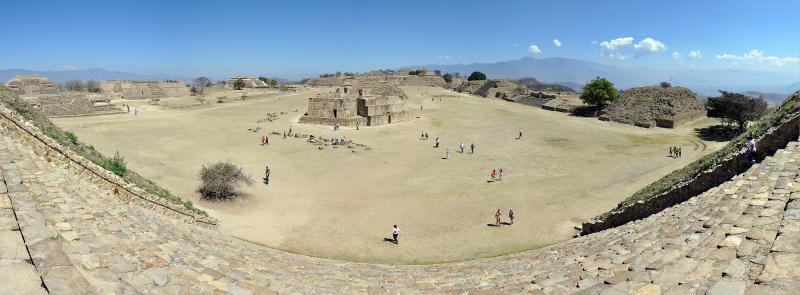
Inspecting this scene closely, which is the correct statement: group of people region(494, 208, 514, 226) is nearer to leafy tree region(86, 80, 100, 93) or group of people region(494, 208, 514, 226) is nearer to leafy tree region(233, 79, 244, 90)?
leafy tree region(86, 80, 100, 93)

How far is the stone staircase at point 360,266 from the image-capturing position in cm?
462

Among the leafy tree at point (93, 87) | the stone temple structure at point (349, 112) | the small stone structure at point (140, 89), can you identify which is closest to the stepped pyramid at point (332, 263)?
the stone temple structure at point (349, 112)

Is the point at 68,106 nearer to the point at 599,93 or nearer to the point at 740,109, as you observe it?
the point at 599,93

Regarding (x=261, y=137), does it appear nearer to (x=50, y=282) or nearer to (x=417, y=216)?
(x=417, y=216)

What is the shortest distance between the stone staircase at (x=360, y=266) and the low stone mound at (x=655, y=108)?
35.7 m

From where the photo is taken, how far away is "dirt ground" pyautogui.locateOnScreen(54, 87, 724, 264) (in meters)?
15.7

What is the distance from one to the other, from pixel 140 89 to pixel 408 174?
61443 mm

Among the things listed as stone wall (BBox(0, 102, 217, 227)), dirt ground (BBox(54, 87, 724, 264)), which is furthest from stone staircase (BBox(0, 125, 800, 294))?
dirt ground (BBox(54, 87, 724, 264))

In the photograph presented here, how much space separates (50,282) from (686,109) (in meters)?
51.9

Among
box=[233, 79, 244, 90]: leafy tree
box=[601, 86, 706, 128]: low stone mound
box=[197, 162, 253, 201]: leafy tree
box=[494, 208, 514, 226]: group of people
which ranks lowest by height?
box=[494, 208, 514, 226]: group of people

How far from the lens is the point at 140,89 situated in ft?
222

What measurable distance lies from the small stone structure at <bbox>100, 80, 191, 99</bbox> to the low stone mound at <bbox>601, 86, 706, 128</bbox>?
6701 centimetres

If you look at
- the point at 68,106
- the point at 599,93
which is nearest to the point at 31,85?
the point at 68,106

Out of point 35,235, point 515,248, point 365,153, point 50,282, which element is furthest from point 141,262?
point 365,153
